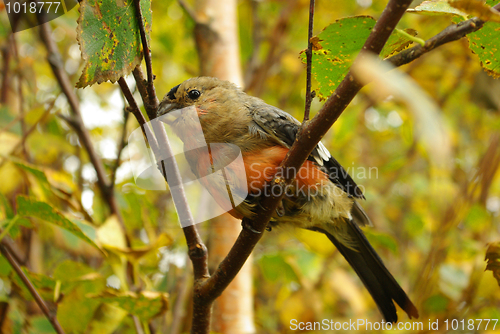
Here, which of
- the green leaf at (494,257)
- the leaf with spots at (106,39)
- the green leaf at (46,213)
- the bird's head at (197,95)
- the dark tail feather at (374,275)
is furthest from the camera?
the dark tail feather at (374,275)

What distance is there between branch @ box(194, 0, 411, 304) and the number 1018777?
1.56m

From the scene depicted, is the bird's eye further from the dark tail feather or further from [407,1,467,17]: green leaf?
[407,1,467,17]: green leaf

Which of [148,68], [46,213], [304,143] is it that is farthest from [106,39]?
[46,213]

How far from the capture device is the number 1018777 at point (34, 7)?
6.88 ft

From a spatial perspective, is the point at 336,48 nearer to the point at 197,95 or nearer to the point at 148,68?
the point at 148,68

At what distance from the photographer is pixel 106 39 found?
1.20 m

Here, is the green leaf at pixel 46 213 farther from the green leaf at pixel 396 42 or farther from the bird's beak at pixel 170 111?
the green leaf at pixel 396 42

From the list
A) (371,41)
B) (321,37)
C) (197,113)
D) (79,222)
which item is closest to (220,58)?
(197,113)

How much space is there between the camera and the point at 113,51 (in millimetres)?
1207

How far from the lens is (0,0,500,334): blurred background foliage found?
203cm

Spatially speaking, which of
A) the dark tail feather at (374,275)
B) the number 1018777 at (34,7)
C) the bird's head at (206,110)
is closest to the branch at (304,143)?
the bird's head at (206,110)

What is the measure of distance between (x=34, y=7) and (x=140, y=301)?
1638 mm

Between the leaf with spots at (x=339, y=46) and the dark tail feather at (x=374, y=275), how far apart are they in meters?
1.48

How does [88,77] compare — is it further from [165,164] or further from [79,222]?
[79,222]
